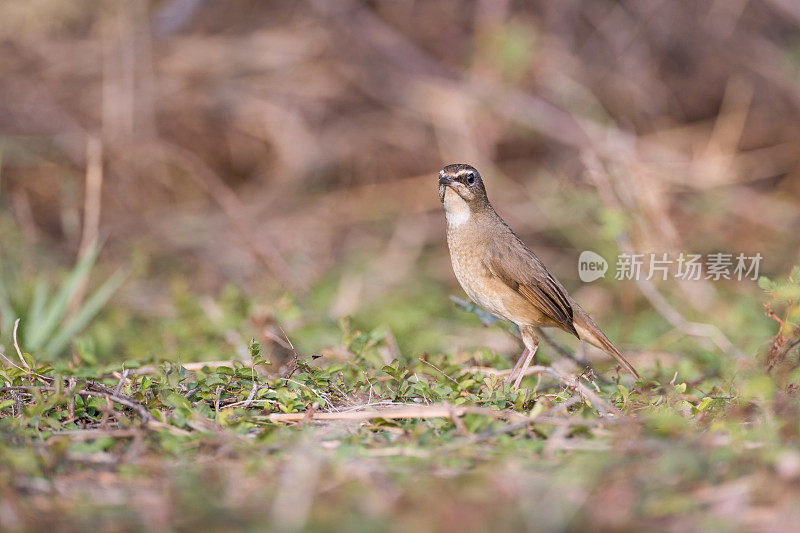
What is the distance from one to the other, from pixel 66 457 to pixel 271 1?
8.58 m

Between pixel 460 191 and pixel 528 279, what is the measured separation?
2.13ft

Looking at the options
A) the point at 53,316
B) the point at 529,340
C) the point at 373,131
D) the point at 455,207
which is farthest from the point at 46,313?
the point at 373,131

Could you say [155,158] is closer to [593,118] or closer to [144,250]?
[144,250]

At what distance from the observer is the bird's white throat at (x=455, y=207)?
17.2 feet

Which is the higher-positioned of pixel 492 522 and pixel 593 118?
pixel 593 118

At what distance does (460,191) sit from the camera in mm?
5152

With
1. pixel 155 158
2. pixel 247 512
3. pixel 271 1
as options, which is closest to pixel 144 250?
pixel 155 158

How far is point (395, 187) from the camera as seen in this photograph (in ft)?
35.1
